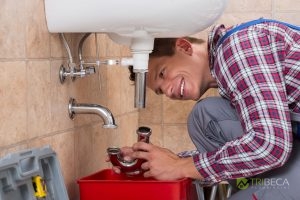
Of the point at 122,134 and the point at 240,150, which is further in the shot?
the point at 122,134

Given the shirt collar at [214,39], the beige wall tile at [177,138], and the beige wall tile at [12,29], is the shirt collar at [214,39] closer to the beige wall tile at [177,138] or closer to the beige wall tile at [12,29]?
the beige wall tile at [12,29]

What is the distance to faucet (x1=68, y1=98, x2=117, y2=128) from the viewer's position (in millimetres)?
1389

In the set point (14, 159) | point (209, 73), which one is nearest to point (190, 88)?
point (209, 73)

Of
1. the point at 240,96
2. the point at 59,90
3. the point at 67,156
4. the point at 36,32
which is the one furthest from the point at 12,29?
the point at 240,96

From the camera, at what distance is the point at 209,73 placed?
1461 millimetres

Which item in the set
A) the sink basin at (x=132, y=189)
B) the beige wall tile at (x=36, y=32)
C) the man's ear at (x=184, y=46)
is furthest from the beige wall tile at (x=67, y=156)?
the man's ear at (x=184, y=46)

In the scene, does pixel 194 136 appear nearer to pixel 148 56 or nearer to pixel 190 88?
pixel 190 88

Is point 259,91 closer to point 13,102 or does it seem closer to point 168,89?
point 168,89

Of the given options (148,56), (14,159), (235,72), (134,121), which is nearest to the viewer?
(14,159)

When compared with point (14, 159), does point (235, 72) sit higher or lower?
higher

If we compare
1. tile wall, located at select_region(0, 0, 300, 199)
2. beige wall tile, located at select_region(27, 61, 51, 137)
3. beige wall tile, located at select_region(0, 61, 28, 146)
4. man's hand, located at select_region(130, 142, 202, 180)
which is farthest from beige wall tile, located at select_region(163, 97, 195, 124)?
beige wall tile, located at select_region(0, 61, 28, 146)

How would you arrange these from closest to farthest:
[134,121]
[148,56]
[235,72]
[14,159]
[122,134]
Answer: [14,159] → [235,72] → [148,56] → [122,134] → [134,121]

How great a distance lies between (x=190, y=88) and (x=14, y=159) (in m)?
0.53

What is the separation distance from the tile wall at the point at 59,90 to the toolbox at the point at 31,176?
5 centimetres
